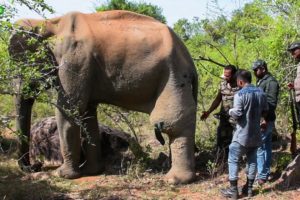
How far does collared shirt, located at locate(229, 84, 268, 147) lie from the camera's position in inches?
222

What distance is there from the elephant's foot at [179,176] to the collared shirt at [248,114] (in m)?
1.21

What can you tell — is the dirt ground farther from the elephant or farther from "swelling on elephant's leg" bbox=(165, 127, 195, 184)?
the elephant

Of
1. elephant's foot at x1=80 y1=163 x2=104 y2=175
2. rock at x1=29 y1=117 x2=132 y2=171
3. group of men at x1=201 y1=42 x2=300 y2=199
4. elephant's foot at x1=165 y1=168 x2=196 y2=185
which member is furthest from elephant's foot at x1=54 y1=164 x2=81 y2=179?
group of men at x1=201 y1=42 x2=300 y2=199

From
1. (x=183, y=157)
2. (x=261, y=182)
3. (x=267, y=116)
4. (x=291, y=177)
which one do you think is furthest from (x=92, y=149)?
(x=291, y=177)

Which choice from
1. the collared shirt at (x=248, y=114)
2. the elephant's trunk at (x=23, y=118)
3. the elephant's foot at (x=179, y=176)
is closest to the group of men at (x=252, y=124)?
the collared shirt at (x=248, y=114)

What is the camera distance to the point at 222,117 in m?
7.39

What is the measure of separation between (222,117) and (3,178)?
3.10m

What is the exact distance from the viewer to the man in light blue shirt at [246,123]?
18.6 feet

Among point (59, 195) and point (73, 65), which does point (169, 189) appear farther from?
point (73, 65)

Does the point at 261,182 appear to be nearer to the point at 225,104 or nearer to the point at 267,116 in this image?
the point at 267,116

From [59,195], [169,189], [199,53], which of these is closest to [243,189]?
[169,189]

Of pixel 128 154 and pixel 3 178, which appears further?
pixel 128 154

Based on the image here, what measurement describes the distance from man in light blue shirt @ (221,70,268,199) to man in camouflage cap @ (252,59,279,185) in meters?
0.44

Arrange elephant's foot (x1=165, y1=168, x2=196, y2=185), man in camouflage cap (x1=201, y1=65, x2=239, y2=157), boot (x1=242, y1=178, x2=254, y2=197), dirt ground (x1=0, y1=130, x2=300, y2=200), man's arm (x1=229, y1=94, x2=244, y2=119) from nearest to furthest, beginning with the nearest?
man's arm (x1=229, y1=94, x2=244, y2=119), boot (x1=242, y1=178, x2=254, y2=197), dirt ground (x1=0, y1=130, x2=300, y2=200), elephant's foot (x1=165, y1=168, x2=196, y2=185), man in camouflage cap (x1=201, y1=65, x2=239, y2=157)
